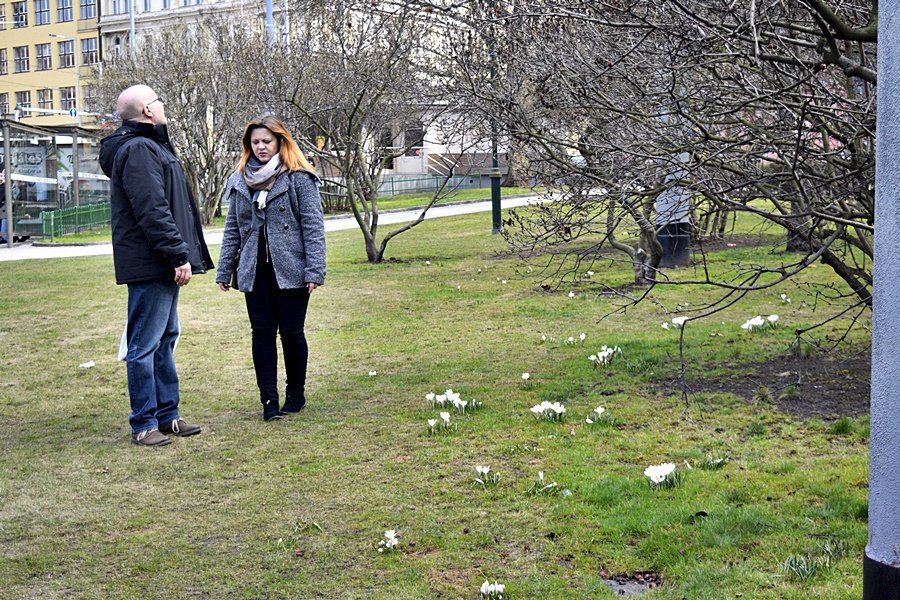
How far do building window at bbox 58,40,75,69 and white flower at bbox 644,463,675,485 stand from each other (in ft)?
288

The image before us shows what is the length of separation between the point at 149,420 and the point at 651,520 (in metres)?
3.42

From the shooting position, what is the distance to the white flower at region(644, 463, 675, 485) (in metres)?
5.35

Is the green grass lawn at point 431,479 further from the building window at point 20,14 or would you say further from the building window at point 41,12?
the building window at point 20,14

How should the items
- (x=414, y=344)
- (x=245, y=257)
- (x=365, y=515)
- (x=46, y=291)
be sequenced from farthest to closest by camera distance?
(x=46, y=291) → (x=414, y=344) → (x=245, y=257) → (x=365, y=515)

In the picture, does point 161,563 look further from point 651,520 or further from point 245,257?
point 245,257

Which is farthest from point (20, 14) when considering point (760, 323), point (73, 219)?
point (760, 323)

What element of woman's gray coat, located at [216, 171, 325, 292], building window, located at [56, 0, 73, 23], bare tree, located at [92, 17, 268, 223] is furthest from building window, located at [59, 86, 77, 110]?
woman's gray coat, located at [216, 171, 325, 292]

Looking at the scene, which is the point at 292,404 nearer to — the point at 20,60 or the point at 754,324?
the point at 754,324

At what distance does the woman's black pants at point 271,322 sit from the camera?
7531 millimetres

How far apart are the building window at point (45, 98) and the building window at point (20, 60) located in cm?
274

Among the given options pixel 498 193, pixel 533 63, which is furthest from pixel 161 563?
pixel 498 193

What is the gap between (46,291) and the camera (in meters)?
16.3

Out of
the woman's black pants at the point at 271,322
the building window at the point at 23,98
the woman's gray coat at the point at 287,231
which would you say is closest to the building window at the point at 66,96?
the building window at the point at 23,98

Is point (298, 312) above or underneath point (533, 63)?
underneath
